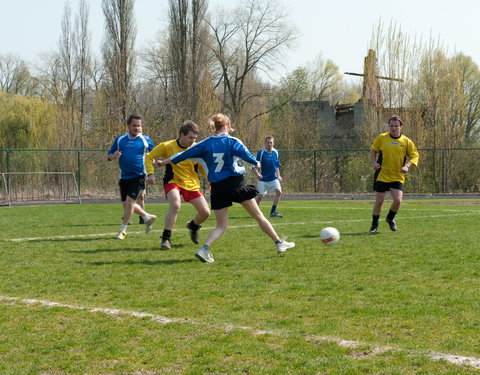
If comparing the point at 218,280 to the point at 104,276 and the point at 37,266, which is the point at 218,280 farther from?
the point at 37,266

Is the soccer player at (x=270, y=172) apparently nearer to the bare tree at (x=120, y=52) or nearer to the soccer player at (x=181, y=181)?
the soccer player at (x=181, y=181)

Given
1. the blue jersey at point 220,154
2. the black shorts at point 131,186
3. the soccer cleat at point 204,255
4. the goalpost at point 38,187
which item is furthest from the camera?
the goalpost at point 38,187

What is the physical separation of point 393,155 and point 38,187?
65.3 feet

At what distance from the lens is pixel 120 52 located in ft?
126

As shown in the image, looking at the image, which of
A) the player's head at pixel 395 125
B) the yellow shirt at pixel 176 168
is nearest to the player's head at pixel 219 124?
the yellow shirt at pixel 176 168

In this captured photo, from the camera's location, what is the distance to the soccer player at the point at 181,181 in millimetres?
10320

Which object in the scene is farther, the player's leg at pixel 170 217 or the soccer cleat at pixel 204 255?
the player's leg at pixel 170 217

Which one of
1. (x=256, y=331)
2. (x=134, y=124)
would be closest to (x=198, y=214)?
(x=134, y=124)

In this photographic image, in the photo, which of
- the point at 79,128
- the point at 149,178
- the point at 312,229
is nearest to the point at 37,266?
the point at 149,178

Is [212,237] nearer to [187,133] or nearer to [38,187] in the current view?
[187,133]

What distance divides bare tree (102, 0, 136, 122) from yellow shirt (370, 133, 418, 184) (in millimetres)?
25415

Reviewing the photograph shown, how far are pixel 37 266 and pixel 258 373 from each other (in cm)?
515

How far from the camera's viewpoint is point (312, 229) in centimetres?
1345

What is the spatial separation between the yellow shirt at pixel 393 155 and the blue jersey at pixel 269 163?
16.5ft
